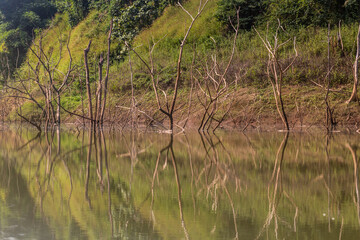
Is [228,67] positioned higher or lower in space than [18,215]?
higher

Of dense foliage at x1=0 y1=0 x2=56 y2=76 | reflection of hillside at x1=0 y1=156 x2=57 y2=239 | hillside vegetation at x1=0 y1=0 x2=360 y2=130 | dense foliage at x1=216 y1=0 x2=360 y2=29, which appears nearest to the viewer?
reflection of hillside at x1=0 y1=156 x2=57 y2=239

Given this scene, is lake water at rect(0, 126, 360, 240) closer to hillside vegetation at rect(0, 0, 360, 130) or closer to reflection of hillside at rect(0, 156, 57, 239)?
reflection of hillside at rect(0, 156, 57, 239)

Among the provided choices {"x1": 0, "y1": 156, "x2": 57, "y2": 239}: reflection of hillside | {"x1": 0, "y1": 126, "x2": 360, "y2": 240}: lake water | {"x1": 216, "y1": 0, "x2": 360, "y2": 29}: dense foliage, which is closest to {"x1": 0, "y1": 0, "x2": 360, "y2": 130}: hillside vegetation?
{"x1": 216, "y1": 0, "x2": 360, "y2": 29}: dense foliage

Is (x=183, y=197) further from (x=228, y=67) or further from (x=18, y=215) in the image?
(x=228, y=67)

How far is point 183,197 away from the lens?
3.85 m

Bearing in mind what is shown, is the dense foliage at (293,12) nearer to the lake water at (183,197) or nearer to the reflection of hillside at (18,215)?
the lake water at (183,197)

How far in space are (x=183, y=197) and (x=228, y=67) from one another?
8821 millimetres

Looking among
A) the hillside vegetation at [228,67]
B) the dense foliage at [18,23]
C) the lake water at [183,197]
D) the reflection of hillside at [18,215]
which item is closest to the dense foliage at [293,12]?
the hillside vegetation at [228,67]

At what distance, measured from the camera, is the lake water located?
9.32 ft

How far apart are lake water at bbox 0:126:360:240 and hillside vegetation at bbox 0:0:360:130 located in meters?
4.52

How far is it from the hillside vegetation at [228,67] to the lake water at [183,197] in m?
4.52

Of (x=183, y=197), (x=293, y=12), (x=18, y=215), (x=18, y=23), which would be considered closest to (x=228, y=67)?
(x=293, y=12)

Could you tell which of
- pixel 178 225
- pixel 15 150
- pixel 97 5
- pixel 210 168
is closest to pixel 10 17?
pixel 97 5

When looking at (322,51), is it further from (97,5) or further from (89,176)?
(97,5)
